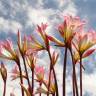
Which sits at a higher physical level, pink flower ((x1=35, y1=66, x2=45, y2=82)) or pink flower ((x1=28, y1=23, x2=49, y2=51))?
pink flower ((x1=28, y1=23, x2=49, y2=51))

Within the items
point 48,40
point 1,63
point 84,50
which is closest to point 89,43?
point 84,50

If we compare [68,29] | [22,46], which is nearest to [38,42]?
[22,46]

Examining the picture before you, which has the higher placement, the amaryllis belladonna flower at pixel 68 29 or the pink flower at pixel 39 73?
the amaryllis belladonna flower at pixel 68 29

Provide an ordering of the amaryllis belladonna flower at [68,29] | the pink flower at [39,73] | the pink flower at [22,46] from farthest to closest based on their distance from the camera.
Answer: the pink flower at [39,73] → the pink flower at [22,46] → the amaryllis belladonna flower at [68,29]

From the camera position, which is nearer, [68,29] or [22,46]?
[68,29]

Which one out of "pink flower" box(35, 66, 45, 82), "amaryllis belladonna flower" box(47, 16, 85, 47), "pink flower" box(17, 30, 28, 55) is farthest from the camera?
"pink flower" box(35, 66, 45, 82)

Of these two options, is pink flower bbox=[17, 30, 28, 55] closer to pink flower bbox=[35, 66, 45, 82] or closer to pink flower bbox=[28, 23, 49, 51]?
pink flower bbox=[28, 23, 49, 51]

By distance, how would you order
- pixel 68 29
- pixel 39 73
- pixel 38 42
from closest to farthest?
1. pixel 68 29
2. pixel 38 42
3. pixel 39 73

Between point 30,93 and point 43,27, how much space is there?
0.90 feet

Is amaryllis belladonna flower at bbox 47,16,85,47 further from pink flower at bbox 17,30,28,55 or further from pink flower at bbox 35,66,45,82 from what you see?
pink flower at bbox 35,66,45,82

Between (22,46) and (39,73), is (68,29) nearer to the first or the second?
(22,46)

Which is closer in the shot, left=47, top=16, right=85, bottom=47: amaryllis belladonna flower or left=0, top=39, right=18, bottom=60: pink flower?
left=47, top=16, right=85, bottom=47: amaryllis belladonna flower

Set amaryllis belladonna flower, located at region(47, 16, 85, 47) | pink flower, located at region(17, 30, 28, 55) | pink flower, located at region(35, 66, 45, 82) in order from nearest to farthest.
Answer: amaryllis belladonna flower, located at region(47, 16, 85, 47)
pink flower, located at region(17, 30, 28, 55)
pink flower, located at region(35, 66, 45, 82)

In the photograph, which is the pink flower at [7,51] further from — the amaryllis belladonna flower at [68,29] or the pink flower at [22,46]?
the amaryllis belladonna flower at [68,29]
